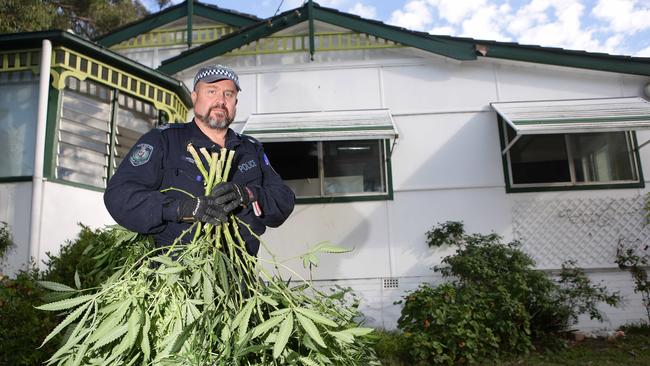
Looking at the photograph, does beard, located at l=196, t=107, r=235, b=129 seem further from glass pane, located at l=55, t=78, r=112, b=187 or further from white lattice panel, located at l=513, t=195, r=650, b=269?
white lattice panel, located at l=513, t=195, r=650, b=269

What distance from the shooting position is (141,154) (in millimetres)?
1839

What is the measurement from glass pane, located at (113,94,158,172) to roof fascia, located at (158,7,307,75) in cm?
74

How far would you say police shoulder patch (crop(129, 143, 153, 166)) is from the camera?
71.5 inches

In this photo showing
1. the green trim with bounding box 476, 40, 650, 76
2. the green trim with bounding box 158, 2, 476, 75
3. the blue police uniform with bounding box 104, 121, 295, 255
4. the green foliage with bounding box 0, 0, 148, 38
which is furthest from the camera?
the green foliage with bounding box 0, 0, 148, 38

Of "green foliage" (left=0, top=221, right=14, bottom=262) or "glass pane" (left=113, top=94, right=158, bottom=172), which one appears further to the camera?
"glass pane" (left=113, top=94, right=158, bottom=172)

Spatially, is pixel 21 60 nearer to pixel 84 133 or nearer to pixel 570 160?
pixel 84 133

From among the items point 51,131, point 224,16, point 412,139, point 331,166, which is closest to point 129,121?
point 51,131

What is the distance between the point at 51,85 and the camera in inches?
199

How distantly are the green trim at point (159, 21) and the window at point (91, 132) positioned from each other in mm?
3131

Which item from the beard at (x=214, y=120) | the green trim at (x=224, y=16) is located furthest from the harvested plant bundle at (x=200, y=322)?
the green trim at (x=224, y=16)

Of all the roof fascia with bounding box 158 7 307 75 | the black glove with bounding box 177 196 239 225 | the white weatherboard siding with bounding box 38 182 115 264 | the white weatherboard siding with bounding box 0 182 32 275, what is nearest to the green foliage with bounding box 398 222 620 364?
the black glove with bounding box 177 196 239 225

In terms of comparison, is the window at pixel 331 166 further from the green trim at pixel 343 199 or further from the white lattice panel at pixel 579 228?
the white lattice panel at pixel 579 228

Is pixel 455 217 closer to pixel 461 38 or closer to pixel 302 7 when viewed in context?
pixel 461 38

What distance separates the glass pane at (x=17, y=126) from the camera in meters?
4.99
